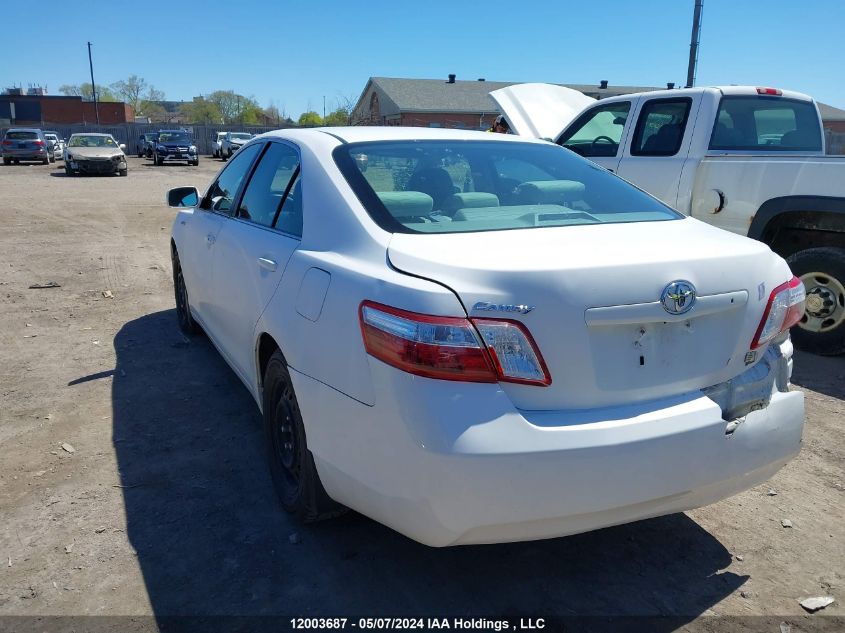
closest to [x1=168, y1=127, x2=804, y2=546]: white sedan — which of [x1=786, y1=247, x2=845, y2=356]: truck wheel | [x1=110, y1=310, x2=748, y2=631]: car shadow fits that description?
[x1=110, y1=310, x2=748, y2=631]: car shadow

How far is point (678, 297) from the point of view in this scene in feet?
7.59

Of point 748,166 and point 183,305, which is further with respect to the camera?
point 183,305

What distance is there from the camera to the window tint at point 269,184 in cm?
350

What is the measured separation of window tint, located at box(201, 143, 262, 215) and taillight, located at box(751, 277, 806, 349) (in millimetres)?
2888

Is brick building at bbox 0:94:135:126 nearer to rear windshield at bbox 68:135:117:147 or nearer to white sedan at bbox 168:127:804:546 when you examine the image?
rear windshield at bbox 68:135:117:147

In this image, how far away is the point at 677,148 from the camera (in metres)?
6.38

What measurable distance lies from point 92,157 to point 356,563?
26.4 m

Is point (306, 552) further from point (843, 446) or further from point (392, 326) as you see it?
point (843, 446)

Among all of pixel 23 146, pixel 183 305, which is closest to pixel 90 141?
pixel 23 146

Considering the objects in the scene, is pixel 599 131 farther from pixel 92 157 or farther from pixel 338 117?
pixel 338 117

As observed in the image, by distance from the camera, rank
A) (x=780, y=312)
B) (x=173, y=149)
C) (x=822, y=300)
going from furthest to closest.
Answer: (x=173, y=149), (x=822, y=300), (x=780, y=312)

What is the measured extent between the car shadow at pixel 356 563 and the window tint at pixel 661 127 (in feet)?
14.0

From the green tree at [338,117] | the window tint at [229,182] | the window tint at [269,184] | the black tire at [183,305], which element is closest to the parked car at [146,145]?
the green tree at [338,117]

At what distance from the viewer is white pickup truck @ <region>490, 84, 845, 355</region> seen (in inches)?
207
